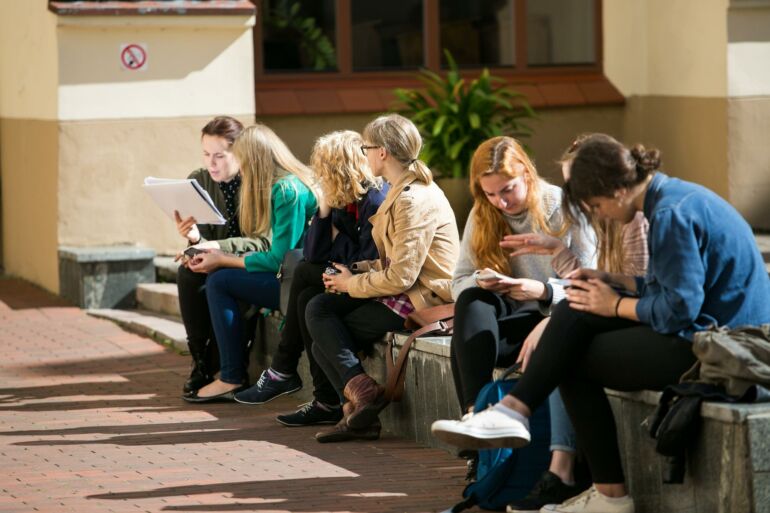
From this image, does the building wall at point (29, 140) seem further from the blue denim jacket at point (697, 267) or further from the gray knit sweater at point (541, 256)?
the blue denim jacket at point (697, 267)

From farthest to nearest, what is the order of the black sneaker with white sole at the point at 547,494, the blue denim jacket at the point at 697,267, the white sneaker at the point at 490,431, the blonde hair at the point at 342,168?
the blonde hair at the point at 342,168, the black sneaker with white sole at the point at 547,494, the white sneaker at the point at 490,431, the blue denim jacket at the point at 697,267

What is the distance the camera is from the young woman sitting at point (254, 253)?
7.51 meters

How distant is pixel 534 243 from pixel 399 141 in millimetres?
1096

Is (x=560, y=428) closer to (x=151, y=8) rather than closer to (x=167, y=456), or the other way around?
(x=167, y=456)

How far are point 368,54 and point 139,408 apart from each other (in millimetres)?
6163

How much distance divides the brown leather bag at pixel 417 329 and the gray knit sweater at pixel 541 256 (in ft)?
1.32

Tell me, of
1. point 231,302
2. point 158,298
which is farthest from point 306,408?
point 158,298

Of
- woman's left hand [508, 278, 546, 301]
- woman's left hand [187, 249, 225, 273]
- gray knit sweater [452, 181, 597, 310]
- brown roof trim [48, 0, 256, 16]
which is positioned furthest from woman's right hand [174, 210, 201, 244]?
brown roof trim [48, 0, 256, 16]

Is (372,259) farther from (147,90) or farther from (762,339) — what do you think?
(147,90)

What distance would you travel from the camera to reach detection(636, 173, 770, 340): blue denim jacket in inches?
181

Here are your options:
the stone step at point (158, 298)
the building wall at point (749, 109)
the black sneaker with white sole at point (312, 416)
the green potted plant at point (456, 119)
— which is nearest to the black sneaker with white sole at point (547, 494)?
the black sneaker with white sole at point (312, 416)

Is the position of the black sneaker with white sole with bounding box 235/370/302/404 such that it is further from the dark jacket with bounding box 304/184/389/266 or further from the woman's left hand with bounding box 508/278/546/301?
the woman's left hand with bounding box 508/278/546/301

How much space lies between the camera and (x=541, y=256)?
580 centimetres

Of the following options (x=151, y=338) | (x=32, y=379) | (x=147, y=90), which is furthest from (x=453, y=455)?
(x=147, y=90)
